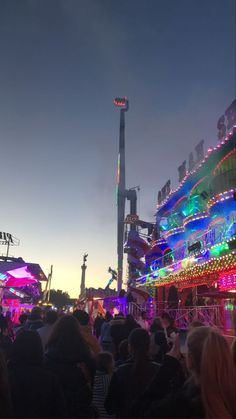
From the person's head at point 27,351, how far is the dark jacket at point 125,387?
968mm

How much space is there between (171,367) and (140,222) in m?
52.6

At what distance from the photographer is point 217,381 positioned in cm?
248

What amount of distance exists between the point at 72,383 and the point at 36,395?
808 millimetres

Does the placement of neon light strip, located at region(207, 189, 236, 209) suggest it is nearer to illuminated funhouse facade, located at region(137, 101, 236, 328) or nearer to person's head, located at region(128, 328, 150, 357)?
illuminated funhouse facade, located at region(137, 101, 236, 328)

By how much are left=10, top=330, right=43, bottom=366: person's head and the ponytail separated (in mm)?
1543

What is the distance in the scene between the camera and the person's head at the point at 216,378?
2445 mm

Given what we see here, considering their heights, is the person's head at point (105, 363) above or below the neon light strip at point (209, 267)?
below

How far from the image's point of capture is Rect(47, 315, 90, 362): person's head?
4.05 meters

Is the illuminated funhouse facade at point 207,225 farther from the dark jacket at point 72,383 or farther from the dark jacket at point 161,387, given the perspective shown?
the dark jacket at point 161,387

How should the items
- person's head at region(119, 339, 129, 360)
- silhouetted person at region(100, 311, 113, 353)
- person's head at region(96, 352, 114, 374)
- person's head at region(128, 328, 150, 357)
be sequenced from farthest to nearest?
1. silhouetted person at region(100, 311, 113, 353)
2. person's head at region(119, 339, 129, 360)
3. person's head at region(96, 352, 114, 374)
4. person's head at region(128, 328, 150, 357)

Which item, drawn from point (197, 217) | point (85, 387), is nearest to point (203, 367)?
point (85, 387)

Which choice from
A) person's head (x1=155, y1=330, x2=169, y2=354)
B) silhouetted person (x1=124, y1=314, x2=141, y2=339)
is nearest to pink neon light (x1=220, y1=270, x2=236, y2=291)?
silhouetted person (x1=124, y1=314, x2=141, y2=339)

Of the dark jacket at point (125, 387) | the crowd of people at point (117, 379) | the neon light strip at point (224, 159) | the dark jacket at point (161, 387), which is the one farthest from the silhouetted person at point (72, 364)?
the neon light strip at point (224, 159)

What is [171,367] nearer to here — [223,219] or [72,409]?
[72,409]
